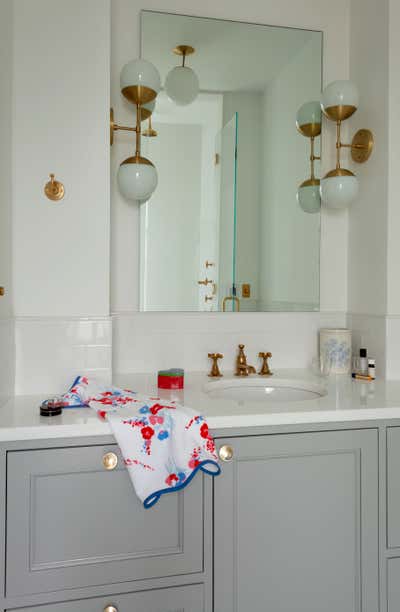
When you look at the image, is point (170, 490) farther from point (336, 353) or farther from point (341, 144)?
point (341, 144)

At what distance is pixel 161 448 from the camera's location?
1.28 meters

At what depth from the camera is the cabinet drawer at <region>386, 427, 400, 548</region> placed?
1.47 meters

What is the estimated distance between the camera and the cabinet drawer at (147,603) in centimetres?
128

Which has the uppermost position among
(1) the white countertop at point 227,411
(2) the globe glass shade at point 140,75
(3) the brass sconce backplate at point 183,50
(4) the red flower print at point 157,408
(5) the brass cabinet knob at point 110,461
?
(3) the brass sconce backplate at point 183,50

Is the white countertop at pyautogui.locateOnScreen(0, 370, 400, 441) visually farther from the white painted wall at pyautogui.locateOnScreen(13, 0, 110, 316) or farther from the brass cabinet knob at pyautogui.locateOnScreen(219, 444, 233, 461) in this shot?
the white painted wall at pyautogui.locateOnScreen(13, 0, 110, 316)

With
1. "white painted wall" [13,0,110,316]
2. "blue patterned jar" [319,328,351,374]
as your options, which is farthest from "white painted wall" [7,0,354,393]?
"blue patterned jar" [319,328,351,374]

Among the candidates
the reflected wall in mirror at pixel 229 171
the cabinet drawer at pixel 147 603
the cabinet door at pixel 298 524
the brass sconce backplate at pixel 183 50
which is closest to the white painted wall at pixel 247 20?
the reflected wall in mirror at pixel 229 171

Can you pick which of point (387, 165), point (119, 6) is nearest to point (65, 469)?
point (387, 165)

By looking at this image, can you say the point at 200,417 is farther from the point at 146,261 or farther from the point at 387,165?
the point at 387,165

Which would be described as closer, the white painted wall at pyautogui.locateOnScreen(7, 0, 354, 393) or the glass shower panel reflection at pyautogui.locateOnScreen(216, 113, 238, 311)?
the white painted wall at pyautogui.locateOnScreen(7, 0, 354, 393)

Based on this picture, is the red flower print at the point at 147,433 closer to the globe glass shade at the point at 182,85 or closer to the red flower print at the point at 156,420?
the red flower print at the point at 156,420

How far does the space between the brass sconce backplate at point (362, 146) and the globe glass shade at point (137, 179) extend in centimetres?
79

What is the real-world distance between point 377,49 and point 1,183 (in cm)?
140

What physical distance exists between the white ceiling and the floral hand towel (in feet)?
4.26
